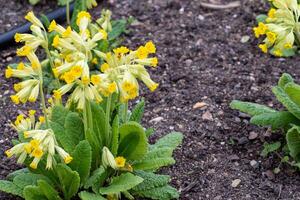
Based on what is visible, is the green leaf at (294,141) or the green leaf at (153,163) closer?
the green leaf at (153,163)

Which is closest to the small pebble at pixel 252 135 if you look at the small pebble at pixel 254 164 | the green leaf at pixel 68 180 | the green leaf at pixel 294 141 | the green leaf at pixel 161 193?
the small pebble at pixel 254 164

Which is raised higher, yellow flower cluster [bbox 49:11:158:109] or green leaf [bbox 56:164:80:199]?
yellow flower cluster [bbox 49:11:158:109]

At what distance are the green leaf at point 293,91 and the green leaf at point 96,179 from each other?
1.32 meters

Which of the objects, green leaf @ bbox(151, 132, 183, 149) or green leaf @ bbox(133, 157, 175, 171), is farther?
green leaf @ bbox(151, 132, 183, 149)

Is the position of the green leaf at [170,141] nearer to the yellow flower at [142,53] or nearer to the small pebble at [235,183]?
the small pebble at [235,183]

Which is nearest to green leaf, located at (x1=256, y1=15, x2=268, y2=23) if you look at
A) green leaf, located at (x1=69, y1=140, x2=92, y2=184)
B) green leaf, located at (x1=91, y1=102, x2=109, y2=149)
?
green leaf, located at (x1=91, y1=102, x2=109, y2=149)

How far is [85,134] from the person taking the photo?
3926 mm

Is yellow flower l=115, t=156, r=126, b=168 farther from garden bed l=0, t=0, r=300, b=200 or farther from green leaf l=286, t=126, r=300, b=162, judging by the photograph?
green leaf l=286, t=126, r=300, b=162

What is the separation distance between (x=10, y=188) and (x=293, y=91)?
1902 mm

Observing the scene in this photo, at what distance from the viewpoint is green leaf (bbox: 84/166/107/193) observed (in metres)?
3.90

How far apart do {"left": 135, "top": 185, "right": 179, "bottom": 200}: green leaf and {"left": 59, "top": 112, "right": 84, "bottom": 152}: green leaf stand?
0.52m

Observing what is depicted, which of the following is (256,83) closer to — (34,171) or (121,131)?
(121,131)

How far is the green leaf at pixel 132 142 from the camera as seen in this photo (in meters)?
3.96

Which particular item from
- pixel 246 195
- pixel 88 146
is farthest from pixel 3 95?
pixel 246 195
